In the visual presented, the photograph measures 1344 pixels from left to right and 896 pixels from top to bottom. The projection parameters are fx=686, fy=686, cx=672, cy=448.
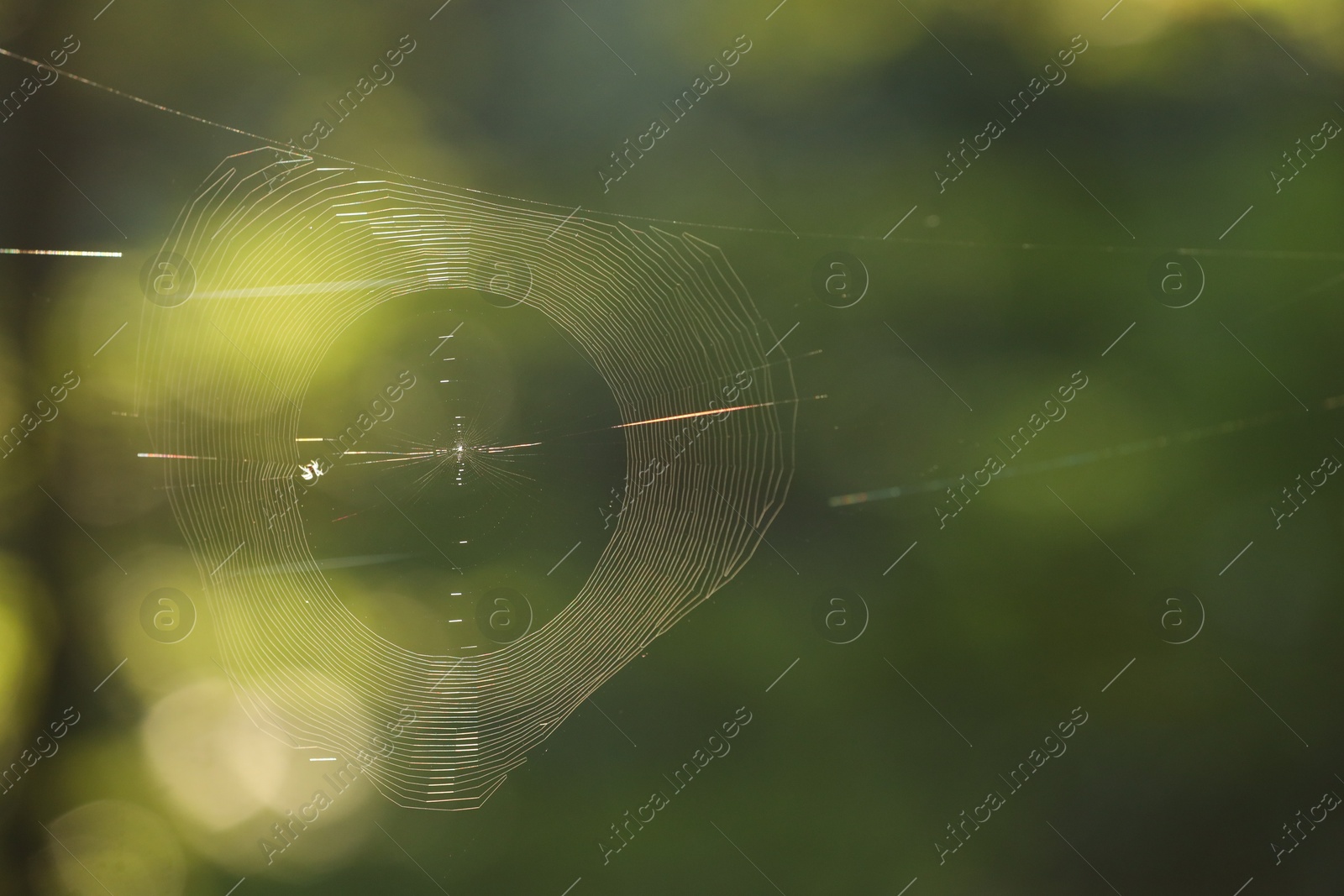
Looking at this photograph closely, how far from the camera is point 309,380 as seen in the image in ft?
6.41

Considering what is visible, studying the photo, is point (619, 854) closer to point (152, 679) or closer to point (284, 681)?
point (284, 681)

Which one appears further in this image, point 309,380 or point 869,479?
point 869,479

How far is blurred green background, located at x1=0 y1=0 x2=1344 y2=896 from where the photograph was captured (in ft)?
6.84

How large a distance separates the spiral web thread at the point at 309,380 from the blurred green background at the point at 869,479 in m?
0.12

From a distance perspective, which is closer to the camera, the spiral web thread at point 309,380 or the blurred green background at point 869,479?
the spiral web thread at point 309,380

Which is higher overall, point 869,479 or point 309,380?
point 309,380

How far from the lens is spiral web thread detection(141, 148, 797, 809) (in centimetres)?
190

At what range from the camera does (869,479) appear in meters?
2.26

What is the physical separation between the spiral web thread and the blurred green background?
0.12 m

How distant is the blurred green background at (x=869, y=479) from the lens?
2084 mm

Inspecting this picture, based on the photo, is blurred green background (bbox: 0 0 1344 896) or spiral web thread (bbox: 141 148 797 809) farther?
blurred green background (bbox: 0 0 1344 896)

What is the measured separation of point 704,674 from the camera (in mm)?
2275

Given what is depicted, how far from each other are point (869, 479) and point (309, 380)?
1.74m

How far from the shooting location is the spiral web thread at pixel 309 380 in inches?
74.8
